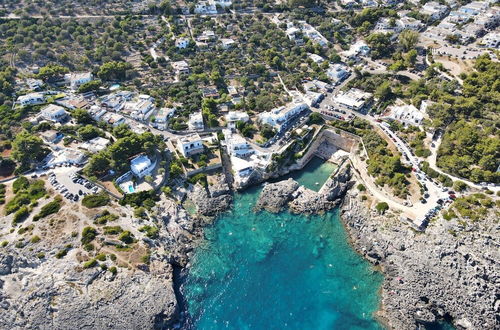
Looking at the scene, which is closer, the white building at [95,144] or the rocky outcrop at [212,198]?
the rocky outcrop at [212,198]

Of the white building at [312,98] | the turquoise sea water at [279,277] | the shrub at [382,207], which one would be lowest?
the turquoise sea water at [279,277]

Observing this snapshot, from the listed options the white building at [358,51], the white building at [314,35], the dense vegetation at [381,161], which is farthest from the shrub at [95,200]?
the white building at [358,51]

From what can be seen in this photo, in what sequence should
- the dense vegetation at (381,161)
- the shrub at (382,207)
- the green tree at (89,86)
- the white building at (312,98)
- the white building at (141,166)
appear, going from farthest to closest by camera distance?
the green tree at (89,86), the white building at (312,98), the white building at (141,166), the dense vegetation at (381,161), the shrub at (382,207)

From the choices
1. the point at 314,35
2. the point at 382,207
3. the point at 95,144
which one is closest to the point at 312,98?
the point at 382,207

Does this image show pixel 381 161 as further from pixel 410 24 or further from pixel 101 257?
pixel 410 24

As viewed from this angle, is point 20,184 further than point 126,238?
Yes

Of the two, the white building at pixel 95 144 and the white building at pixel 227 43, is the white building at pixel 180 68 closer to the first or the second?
the white building at pixel 227 43

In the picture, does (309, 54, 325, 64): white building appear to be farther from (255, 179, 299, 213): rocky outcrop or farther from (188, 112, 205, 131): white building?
(255, 179, 299, 213): rocky outcrop
